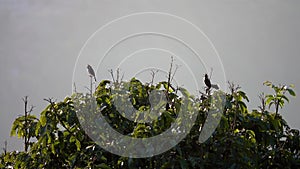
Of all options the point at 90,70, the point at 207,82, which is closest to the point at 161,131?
the point at 207,82

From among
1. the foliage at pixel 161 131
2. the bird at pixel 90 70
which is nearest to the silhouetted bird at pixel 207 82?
the foliage at pixel 161 131

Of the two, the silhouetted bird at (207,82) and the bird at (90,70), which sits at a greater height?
the bird at (90,70)

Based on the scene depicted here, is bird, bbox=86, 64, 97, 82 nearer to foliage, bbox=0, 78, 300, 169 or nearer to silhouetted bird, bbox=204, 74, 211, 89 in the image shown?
foliage, bbox=0, 78, 300, 169

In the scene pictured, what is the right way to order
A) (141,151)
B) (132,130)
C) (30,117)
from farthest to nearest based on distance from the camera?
(30,117)
(132,130)
(141,151)

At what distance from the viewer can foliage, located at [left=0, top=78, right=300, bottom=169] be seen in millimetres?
3750

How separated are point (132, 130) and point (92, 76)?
732 mm

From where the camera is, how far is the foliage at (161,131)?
3.75m

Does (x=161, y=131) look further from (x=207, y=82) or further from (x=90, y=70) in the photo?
(x=90, y=70)

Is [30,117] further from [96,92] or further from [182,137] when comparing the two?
→ [182,137]

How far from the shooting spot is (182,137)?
3.80 metres

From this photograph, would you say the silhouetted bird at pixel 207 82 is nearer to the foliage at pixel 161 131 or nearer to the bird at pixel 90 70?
the foliage at pixel 161 131

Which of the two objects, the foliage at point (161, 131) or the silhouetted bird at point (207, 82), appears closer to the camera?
the foliage at point (161, 131)

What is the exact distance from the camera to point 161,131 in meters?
3.77

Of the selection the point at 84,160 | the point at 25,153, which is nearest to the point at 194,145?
the point at 84,160
